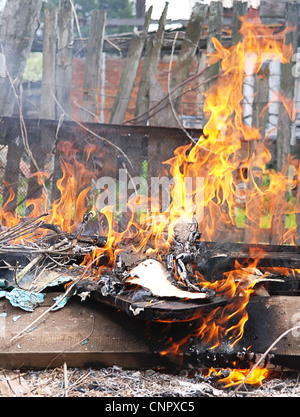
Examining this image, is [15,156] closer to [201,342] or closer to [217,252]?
[217,252]

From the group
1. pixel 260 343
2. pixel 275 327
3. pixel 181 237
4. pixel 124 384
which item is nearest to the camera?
pixel 124 384

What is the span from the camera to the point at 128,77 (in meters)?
5.89

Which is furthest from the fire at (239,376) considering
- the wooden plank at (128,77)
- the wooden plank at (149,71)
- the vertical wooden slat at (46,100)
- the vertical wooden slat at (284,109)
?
the wooden plank at (128,77)

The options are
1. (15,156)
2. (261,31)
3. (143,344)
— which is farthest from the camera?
(261,31)

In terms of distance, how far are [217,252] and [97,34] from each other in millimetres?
3557

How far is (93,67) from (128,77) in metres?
0.47

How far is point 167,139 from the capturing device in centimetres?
562

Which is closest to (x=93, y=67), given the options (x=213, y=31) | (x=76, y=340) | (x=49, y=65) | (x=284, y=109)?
(x=49, y=65)

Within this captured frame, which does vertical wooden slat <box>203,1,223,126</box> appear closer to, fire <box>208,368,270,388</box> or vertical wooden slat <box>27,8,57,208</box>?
vertical wooden slat <box>27,8,57,208</box>

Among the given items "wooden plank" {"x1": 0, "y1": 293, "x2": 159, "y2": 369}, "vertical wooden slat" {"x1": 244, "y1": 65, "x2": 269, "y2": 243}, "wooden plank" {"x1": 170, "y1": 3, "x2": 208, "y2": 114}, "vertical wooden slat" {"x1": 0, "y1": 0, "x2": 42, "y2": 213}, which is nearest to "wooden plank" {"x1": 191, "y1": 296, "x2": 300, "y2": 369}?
"wooden plank" {"x1": 0, "y1": 293, "x2": 159, "y2": 369}

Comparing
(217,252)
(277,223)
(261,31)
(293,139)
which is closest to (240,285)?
(217,252)

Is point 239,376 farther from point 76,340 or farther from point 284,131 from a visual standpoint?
point 284,131

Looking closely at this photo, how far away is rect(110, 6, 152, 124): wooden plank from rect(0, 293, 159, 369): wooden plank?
321cm

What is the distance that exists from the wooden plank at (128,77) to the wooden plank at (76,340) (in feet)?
10.5
